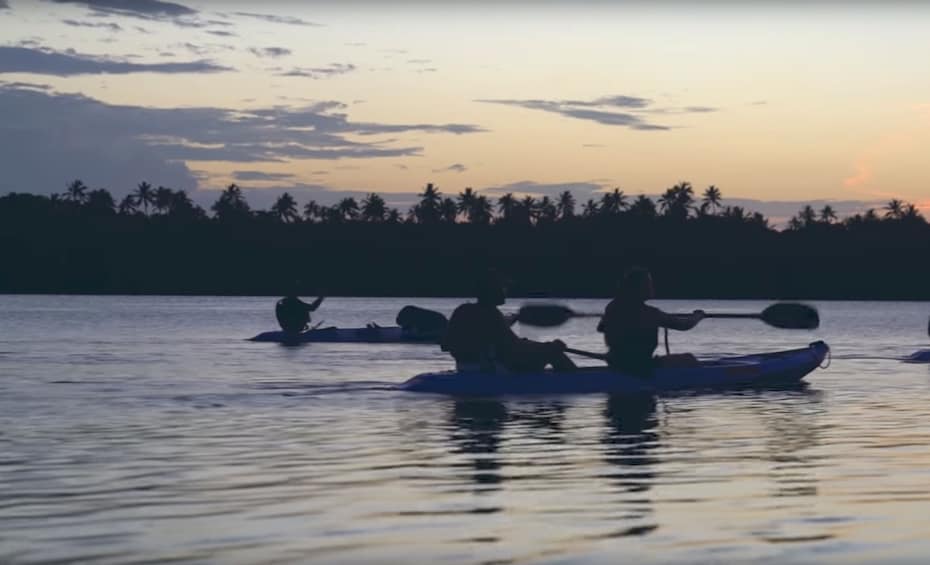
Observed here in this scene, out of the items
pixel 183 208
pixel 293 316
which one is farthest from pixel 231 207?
pixel 293 316

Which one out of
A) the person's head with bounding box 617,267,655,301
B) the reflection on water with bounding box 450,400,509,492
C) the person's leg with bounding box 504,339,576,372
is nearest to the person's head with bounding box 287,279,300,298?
the person's leg with bounding box 504,339,576,372

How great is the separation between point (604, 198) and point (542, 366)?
497 feet

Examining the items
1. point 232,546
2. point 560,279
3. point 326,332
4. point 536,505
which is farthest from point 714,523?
point 560,279

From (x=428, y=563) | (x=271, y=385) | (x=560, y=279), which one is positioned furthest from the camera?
(x=560, y=279)

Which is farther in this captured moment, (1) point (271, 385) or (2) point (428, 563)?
(1) point (271, 385)

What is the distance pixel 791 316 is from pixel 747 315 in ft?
5.11

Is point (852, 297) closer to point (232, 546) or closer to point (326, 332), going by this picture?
point (326, 332)

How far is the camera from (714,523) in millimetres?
10836

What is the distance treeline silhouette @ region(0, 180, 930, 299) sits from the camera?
158250 millimetres

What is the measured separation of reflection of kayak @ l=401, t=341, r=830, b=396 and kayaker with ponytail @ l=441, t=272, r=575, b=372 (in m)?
0.16

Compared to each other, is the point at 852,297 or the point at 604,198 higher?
the point at 604,198

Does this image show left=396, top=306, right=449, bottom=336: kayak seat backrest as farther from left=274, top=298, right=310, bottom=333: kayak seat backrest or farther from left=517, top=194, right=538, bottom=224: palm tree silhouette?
left=517, top=194, right=538, bottom=224: palm tree silhouette

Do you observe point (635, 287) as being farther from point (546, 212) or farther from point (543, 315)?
point (546, 212)

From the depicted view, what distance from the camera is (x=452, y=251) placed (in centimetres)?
16250
